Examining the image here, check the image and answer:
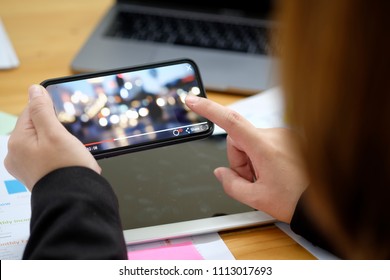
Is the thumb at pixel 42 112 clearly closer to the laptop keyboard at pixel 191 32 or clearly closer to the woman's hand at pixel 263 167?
the woman's hand at pixel 263 167

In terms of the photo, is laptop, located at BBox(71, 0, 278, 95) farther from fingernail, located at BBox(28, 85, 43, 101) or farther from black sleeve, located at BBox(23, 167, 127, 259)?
black sleeve, located at BBox(23, 167, 127, 259)

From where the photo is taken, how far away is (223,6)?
36.6 inches

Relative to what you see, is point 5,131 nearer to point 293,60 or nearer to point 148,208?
point 148,208

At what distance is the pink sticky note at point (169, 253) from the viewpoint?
55 cm

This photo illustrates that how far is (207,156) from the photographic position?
0.68 m

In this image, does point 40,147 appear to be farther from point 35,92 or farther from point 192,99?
point 192,99

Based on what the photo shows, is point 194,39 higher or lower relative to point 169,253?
higher

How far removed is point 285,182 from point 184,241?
0.12m

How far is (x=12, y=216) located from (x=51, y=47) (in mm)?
381

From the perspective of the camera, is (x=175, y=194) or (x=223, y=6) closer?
(x=175, y=194)

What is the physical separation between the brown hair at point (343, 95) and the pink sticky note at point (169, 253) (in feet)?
0.64

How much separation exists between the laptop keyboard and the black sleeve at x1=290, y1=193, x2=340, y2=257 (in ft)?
1.19

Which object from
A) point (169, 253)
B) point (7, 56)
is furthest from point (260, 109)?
point (7, 56)
